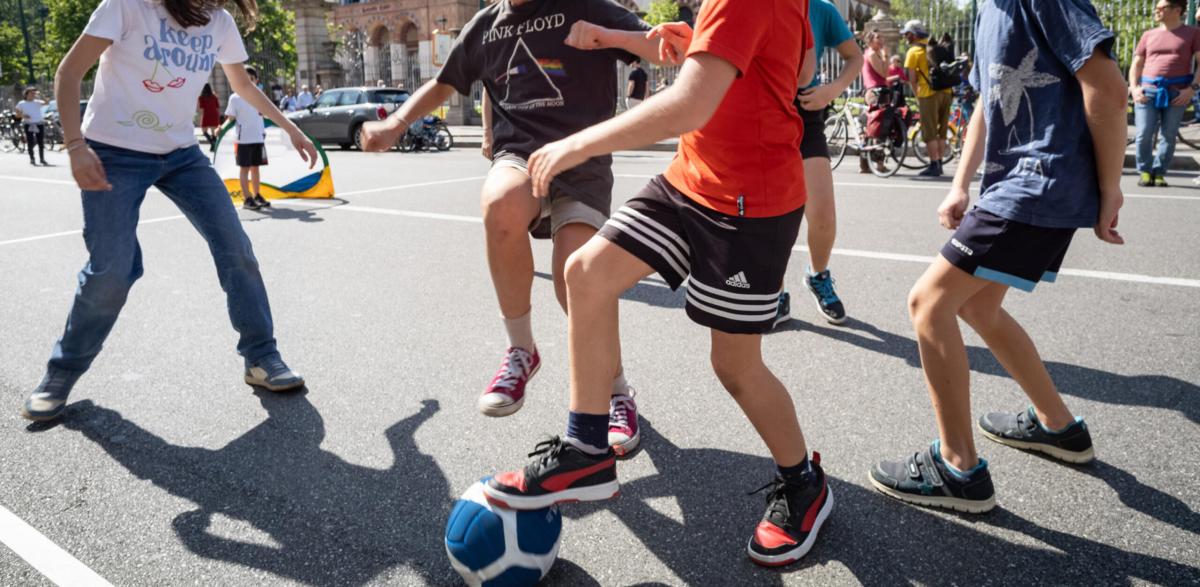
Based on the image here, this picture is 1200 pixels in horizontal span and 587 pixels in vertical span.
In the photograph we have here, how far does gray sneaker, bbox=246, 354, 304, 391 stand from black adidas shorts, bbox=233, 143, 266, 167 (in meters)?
7.11

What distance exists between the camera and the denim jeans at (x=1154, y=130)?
10023 millimetres

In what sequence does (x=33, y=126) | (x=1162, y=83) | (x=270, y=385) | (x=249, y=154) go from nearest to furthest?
(x=270, y=385) → (x=1162, y=83) → (x=249, y=154) → (x=33, y=126)

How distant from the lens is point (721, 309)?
2357 millimetres

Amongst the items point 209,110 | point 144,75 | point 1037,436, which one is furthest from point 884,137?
point 209,110

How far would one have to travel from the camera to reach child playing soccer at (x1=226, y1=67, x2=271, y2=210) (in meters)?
10.4

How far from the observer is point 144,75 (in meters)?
3.52

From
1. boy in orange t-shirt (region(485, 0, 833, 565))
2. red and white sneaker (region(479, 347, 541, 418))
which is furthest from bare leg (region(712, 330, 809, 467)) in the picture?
red and white sneaker (region(479, 347, 541, 418))

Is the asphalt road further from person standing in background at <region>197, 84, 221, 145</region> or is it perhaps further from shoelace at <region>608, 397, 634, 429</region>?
person standing in background at <region>197, 84, 221, 145</region>

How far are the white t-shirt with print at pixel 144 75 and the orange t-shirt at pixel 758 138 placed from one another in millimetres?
2268

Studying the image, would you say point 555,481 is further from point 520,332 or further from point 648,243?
point 520,332

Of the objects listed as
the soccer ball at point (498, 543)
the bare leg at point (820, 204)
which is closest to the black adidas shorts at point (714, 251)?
the soccer ball at point (498, 543)

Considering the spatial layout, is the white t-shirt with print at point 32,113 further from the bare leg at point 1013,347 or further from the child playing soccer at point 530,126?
the bare leg at point 1013,347

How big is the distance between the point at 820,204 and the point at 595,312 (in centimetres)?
264

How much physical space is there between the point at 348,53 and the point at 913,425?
4870cm
